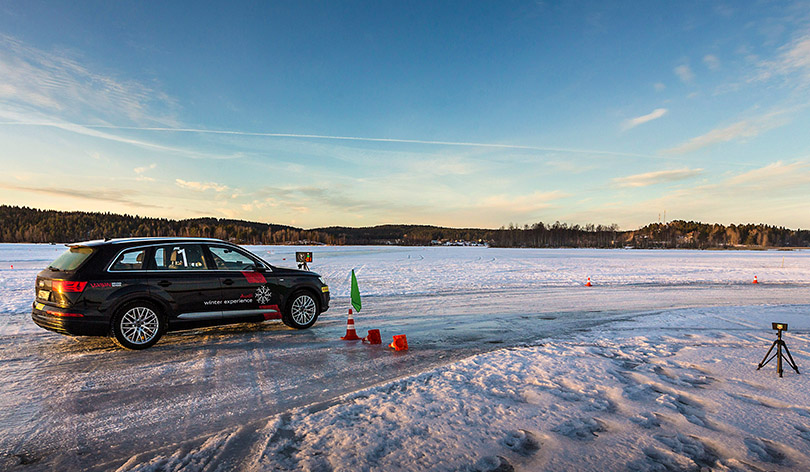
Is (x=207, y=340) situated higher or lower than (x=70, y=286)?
lower

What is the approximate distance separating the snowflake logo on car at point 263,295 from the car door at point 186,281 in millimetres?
698

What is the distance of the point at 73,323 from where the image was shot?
6449 millimetres

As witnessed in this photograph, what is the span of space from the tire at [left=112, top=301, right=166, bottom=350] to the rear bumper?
178 mm

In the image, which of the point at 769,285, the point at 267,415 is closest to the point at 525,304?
the point at 267,415

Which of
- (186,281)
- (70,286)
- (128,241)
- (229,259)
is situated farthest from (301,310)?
(70,286)

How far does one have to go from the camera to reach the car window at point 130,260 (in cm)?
684

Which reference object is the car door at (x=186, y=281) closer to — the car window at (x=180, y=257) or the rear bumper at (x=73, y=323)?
the car window at (x=180, y=257)

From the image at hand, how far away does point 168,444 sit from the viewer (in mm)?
3770

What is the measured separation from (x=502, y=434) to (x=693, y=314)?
9.32 m

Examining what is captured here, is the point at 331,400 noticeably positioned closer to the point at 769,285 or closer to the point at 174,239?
the point at 174,239

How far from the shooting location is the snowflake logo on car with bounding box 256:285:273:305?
8.22m

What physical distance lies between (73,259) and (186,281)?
5.49 ft

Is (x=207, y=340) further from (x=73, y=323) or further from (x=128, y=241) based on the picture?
(x=128, y=241)

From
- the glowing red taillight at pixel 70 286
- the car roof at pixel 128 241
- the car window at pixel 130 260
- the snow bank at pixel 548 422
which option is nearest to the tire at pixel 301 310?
the car roof at pixel 128 241
